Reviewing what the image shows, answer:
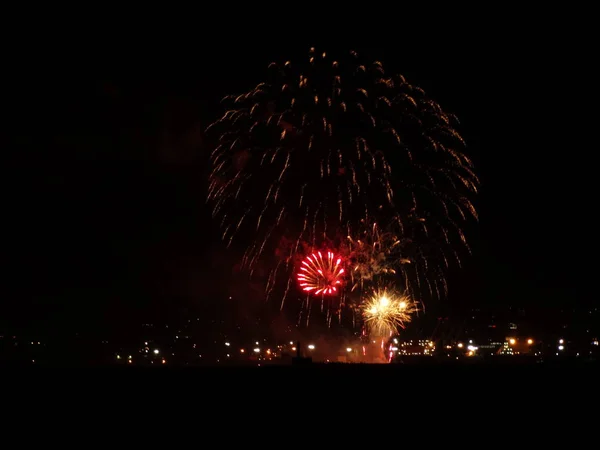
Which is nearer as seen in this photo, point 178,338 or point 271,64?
point 271,64

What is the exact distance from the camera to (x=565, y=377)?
21.7ft

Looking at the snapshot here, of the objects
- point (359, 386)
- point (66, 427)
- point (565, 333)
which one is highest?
point (565, 333)

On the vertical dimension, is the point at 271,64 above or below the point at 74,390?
above

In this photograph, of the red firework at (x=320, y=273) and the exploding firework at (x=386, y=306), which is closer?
the red firework at (x=320, y=273)

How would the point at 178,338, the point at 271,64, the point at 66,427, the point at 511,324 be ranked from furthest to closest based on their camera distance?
the point at 178,338 < the point at 511,324 < the point at 271,64 < the point at 66,427

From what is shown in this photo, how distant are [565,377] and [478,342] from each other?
7314 cm

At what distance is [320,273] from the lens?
3162 cm

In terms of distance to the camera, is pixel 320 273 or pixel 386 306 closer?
pixel 320 273

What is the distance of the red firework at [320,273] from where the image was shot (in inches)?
1238

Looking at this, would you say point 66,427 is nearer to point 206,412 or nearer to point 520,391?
point 206,412

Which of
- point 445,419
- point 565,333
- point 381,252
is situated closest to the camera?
point 445,419

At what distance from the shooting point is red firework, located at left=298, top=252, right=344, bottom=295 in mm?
31453

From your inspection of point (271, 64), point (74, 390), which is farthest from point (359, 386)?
point (271, 64)

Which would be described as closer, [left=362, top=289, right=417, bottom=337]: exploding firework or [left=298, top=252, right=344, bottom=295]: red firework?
[left=298, top=252, right=344, bottom=295]: red firework
